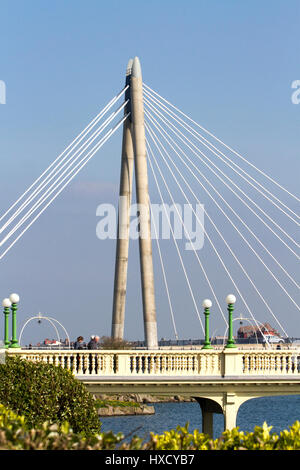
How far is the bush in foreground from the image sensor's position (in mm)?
10477

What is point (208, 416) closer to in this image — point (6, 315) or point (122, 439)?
point (6, 315)

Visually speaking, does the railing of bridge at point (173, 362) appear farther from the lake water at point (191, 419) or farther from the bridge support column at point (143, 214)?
the lake water at point (191, 419)

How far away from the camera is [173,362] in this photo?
2997 centimetres

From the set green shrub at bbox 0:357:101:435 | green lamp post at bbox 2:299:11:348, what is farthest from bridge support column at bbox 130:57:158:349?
green shrub at bbox 0:357:101:435

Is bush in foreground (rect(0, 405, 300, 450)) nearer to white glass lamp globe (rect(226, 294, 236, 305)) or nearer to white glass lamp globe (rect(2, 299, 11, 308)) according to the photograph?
white glass lamp globe (rect(226, 294, 236, 305))

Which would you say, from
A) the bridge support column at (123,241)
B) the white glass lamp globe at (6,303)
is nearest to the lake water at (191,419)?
the bridge support column at (123,241)

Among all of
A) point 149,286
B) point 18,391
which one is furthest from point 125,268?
point 18,391

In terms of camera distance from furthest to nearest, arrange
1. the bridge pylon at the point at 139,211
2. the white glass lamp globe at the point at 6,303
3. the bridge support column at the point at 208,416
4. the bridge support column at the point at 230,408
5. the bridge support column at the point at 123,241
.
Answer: the bridge support column at the point at 123,241 < the bridge pylon at the point at 139,211 < the bridge support column at the point at 208,416 < the white glass lamp globe at the point at 6,303 < the bridge support column at the point at 230,408

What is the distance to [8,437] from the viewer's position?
34.8 feet

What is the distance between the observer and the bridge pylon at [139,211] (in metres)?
38.6

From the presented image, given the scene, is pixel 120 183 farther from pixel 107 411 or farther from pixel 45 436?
pixel 107 411

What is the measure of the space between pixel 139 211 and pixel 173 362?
10.1 metres

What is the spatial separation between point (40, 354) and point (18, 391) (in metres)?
8.17

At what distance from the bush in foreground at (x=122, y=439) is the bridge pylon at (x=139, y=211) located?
86.8 feet
